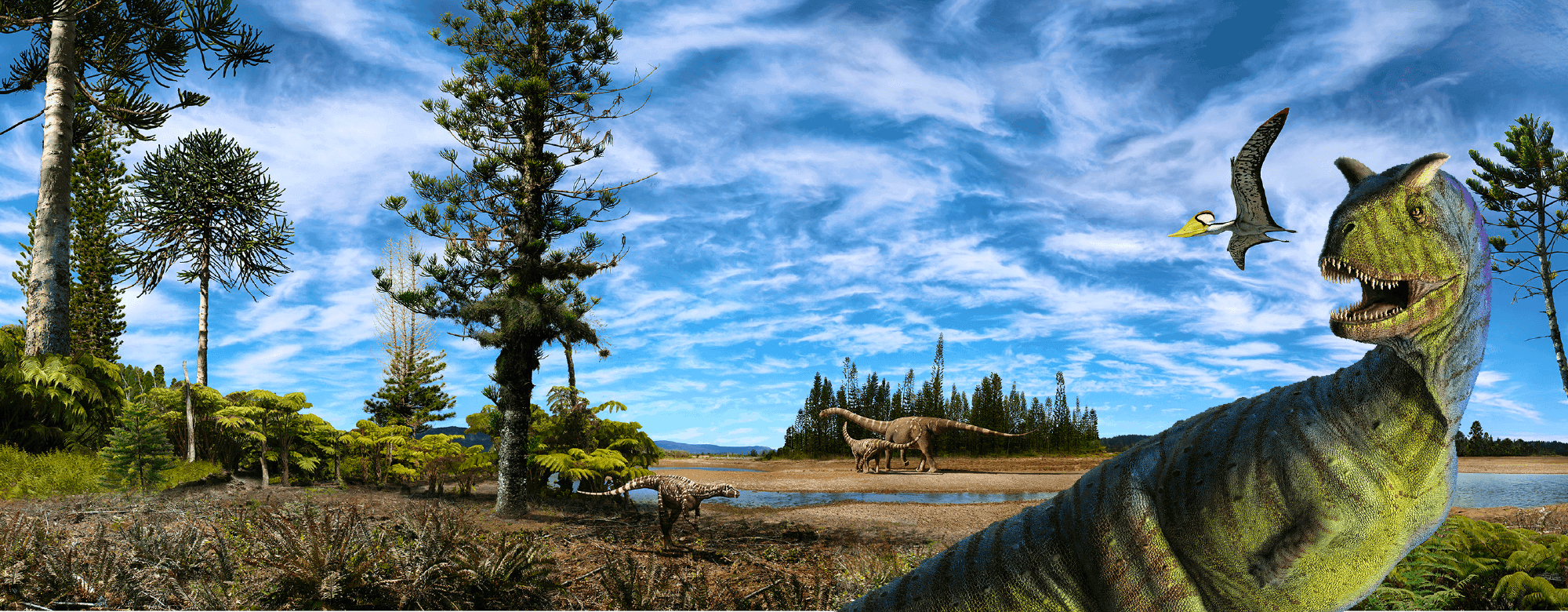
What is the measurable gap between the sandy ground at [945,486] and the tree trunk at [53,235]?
11.5 meters

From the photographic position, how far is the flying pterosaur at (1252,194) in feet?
5.49

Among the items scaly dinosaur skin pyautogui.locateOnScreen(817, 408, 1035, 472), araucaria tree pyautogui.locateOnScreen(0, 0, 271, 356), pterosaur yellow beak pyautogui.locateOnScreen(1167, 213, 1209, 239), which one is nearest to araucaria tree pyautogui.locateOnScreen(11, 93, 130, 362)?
araucaria tree pyautogui.locateOnScreen(0, 0, 271, 356)

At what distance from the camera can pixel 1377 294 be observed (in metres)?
1.07

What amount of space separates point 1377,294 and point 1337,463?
0.26 meters

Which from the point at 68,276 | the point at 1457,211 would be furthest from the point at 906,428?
the point at 1457,211

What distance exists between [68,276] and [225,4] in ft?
20.3

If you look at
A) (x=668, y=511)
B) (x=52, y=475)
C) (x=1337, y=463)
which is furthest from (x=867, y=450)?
(x=1337, y=463)

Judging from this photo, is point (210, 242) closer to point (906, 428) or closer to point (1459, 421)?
point (906, 428)

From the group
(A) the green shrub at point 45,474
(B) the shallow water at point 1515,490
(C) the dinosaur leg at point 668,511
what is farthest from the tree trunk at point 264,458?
(B) the shallow water at point 1515,490

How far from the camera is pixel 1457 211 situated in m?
1.10

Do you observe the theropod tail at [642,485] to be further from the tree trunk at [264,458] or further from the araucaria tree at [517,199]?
the tree trunk at [264,458]

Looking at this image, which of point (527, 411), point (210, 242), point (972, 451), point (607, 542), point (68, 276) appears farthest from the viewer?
point (972, 451)

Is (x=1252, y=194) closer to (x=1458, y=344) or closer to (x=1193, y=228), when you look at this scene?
(x=1193, y=228)

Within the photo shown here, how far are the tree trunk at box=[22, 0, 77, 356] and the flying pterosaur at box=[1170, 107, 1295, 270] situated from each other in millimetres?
18486
